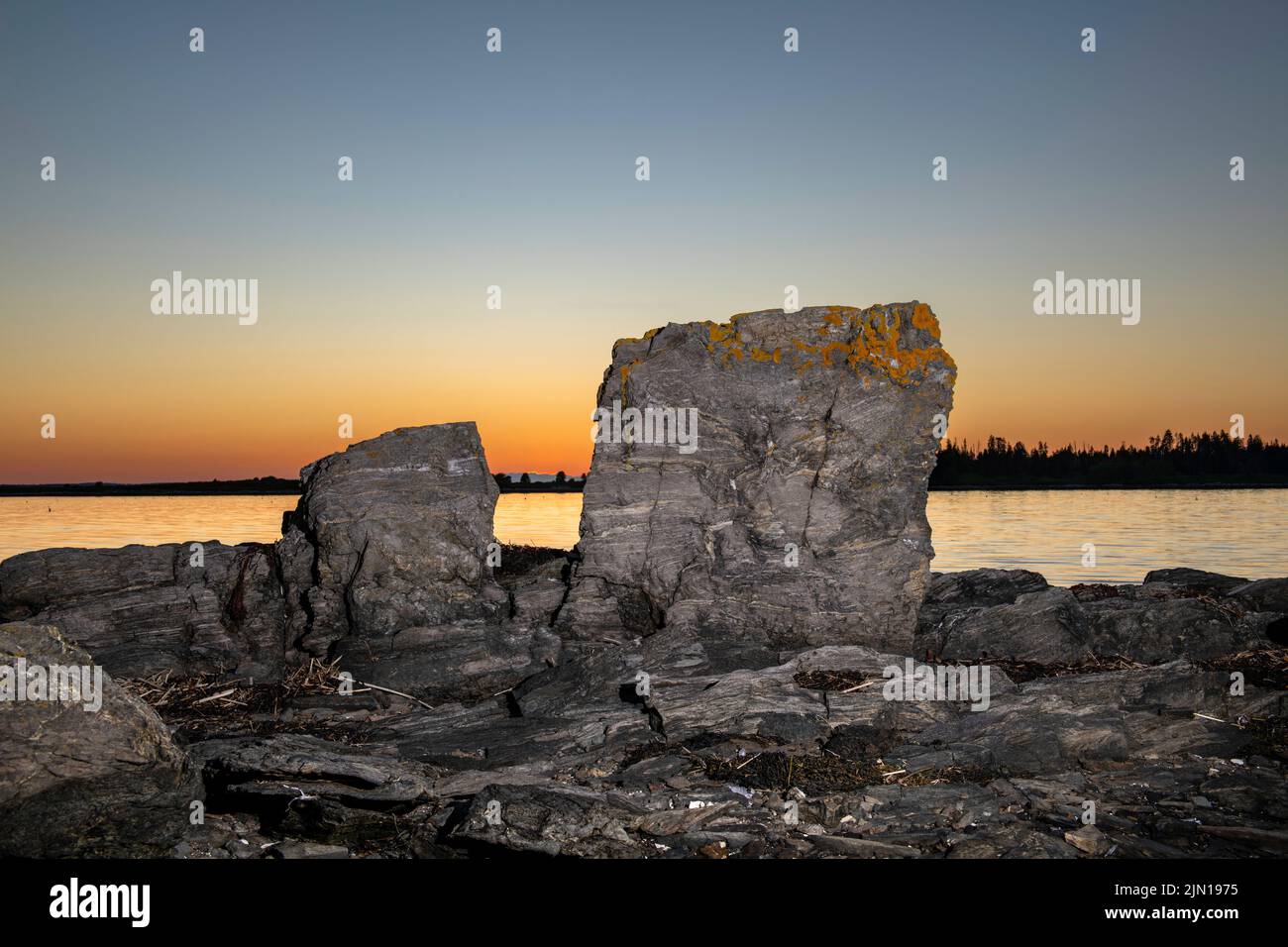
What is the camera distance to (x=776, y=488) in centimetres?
1652

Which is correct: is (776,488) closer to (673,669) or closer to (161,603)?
(673,669)

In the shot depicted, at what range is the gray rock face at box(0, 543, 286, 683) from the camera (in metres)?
→ 15.3

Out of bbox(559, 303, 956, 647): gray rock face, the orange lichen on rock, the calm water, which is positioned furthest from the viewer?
the calm water

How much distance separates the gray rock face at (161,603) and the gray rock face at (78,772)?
18.7 ft

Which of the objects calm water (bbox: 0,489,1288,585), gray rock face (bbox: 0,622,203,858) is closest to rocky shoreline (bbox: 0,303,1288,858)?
gray rock face (bbox: 0,622,203,858)

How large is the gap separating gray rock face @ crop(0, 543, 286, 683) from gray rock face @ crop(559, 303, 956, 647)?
213 inches

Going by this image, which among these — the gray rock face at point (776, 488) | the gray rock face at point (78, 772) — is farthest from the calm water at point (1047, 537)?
the gray rock face at point (78, 772)

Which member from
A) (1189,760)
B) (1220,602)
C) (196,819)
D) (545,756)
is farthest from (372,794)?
(1220,602)

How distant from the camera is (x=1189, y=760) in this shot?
11227 mm

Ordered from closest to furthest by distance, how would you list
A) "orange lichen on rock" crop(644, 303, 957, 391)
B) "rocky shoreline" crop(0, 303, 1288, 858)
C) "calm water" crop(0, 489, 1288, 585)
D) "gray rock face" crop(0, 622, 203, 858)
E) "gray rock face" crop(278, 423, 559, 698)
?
1. "gray rock face" crop(0, 622, 203, 858)
2. "rocky shoreline" crop(0, 303, 1288, 858)
3. "gray rock face" crop(278, 423, 559, 698)
4. "orange lichen on rock" crop(644, 303, 957, 391)
5. "calm water" crop(0, 489, 1288, 585)

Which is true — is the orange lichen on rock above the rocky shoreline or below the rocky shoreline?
above

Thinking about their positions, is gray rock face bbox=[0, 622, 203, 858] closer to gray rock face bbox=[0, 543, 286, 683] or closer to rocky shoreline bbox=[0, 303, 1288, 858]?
rocky shoreline bbox=[0, 303, 1288, 858]
